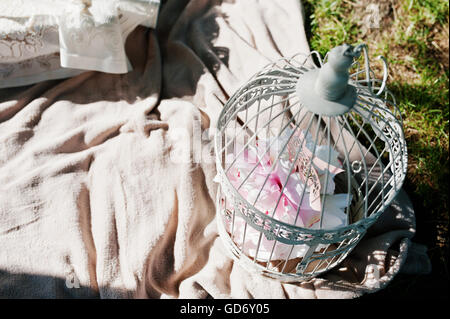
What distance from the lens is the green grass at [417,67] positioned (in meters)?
1.24

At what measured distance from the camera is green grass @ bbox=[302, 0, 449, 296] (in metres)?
1.24

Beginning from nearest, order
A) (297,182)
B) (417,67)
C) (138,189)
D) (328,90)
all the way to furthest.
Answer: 1. (328,90)
2. (297,182)
3. (138,189)
4. (417,67)

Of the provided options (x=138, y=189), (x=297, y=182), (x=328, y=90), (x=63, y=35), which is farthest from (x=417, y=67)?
(x=63, y=35)

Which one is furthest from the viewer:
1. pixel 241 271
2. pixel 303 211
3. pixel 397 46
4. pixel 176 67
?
pixel 397 46

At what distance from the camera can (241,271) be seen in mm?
1050

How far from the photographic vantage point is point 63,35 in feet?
3.84

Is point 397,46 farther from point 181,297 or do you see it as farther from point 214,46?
point 181,297

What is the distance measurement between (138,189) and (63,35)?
19.5 inches

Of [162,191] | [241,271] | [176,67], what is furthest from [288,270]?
[176,67]

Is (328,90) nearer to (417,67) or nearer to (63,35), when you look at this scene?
(63,35)

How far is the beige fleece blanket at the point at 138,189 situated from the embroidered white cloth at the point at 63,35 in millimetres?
62

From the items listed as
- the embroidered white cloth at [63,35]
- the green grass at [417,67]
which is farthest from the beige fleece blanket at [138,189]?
the green grass at [417,67]

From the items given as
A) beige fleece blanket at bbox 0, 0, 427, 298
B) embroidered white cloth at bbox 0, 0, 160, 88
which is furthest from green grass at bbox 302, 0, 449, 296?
embroidered white cloth at bbox 0, 0, 160, 88

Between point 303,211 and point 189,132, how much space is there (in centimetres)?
42
